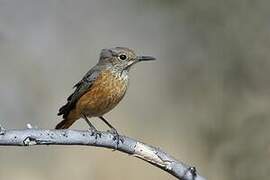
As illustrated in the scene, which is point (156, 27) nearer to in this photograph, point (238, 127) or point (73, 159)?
point (238, 127)

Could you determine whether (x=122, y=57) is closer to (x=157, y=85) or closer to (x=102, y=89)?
(x=102, y=89)

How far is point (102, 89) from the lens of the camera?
4246 mm

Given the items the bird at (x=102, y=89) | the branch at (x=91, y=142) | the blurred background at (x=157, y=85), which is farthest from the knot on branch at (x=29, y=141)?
the blurred background at (x=157, y=85)

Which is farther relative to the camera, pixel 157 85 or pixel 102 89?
pixel 157 85

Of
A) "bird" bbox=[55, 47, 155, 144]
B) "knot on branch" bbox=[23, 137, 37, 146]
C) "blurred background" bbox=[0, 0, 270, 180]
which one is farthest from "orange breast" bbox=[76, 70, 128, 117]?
"blurred background" bbox=[0, 0, 270, 180]

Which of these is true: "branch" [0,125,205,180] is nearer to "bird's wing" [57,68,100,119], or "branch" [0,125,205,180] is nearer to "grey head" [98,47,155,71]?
"bird's wing" [57,68,100,119]

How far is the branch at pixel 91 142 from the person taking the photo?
10.0 ft

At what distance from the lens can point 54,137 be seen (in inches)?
123

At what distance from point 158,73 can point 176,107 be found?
51 centimetres

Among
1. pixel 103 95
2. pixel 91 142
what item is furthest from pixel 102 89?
pixel 91 142

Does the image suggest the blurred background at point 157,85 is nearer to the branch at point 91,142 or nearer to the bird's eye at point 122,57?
the bird's eye at point 122,57

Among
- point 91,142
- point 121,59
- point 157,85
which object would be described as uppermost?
point 157,85

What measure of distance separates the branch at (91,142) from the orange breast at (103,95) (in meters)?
0.72

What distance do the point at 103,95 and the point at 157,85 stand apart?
12.5 ft
